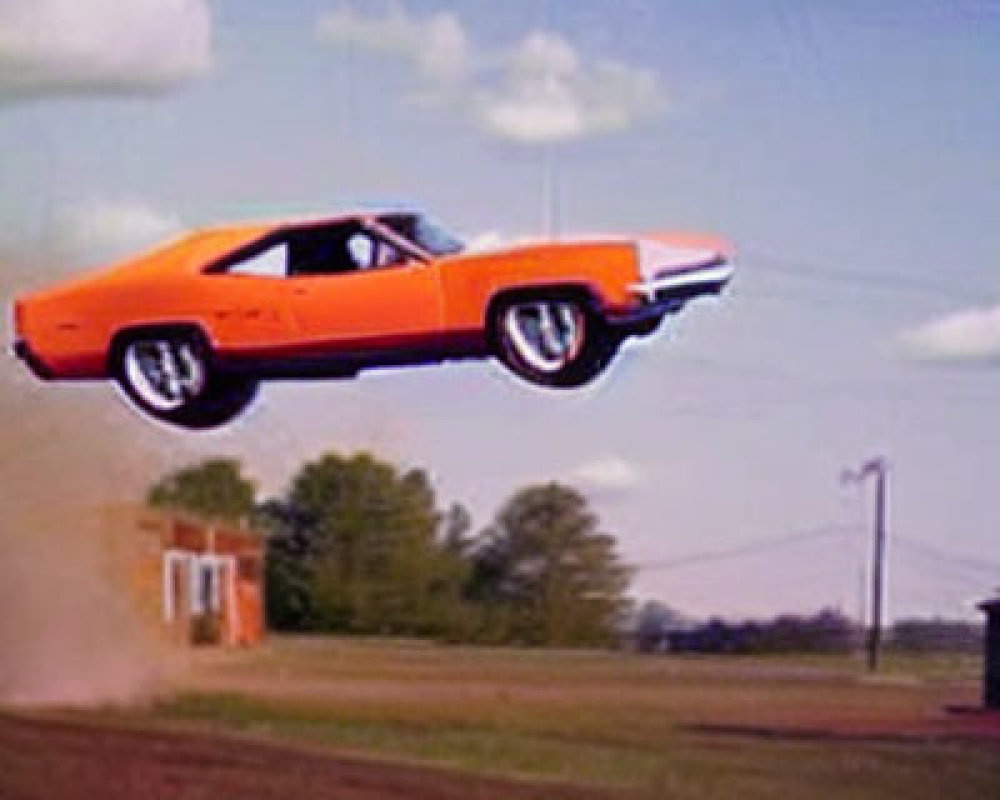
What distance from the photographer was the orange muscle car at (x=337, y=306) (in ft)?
25.8

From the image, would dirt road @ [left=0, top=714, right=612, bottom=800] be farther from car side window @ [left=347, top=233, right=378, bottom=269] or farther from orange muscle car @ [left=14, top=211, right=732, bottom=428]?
car side window @ [left=347, top=233, right=378, bottom=269]

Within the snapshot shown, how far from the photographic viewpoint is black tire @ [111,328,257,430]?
8.09 metres

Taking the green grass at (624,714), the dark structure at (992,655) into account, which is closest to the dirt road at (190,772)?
the green grass at (624,714)

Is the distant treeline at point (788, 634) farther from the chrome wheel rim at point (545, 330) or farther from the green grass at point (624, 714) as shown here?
the chrome wheel rim at point (545, 330)

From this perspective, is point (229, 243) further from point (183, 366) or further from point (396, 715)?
point (396, 715)

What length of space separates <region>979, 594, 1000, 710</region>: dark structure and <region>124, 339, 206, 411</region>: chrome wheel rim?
1581 mm

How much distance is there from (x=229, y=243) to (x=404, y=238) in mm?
364

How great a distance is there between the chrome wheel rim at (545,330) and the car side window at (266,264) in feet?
1.53

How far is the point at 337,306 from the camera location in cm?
793

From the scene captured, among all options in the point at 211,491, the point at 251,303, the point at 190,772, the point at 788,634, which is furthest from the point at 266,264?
the point at 788,634

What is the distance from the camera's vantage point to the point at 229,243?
26.5 ft

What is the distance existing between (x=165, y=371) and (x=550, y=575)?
0.85 metres

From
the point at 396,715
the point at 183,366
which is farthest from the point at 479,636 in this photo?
the point at 183,366

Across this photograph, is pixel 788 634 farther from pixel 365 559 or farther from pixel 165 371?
pixel 165 371
